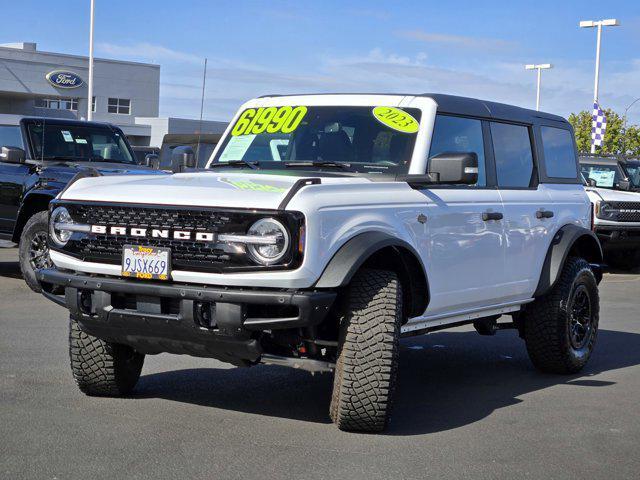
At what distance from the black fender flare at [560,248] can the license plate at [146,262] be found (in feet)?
10.2

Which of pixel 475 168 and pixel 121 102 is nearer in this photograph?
pixel 475 168

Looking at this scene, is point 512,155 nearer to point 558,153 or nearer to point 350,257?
point 558,153

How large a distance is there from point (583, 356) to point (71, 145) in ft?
24.3

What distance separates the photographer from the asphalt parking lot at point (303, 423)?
5086mm

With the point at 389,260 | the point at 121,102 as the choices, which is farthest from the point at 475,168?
the point at 121,102

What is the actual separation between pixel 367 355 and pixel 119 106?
215 feet

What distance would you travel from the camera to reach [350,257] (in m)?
5.51

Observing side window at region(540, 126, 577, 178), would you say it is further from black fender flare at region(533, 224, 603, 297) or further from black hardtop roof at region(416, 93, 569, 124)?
black fender flare at region(533, 224, 603, 297)

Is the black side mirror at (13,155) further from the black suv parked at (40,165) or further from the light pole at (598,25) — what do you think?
the light pole at (598,25)

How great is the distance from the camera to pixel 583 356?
7953mm

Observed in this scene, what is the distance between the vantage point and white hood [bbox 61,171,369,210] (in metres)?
5.45

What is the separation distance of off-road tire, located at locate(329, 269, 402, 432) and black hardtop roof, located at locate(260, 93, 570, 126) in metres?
1.80

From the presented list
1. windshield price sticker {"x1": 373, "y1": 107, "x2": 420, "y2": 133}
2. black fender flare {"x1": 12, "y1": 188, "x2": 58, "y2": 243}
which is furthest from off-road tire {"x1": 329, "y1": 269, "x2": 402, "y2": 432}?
black fender flare {"x1": 12, "y1": 188, "x2": 58, "y2": 243}

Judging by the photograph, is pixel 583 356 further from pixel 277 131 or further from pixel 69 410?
pixel 69 410
